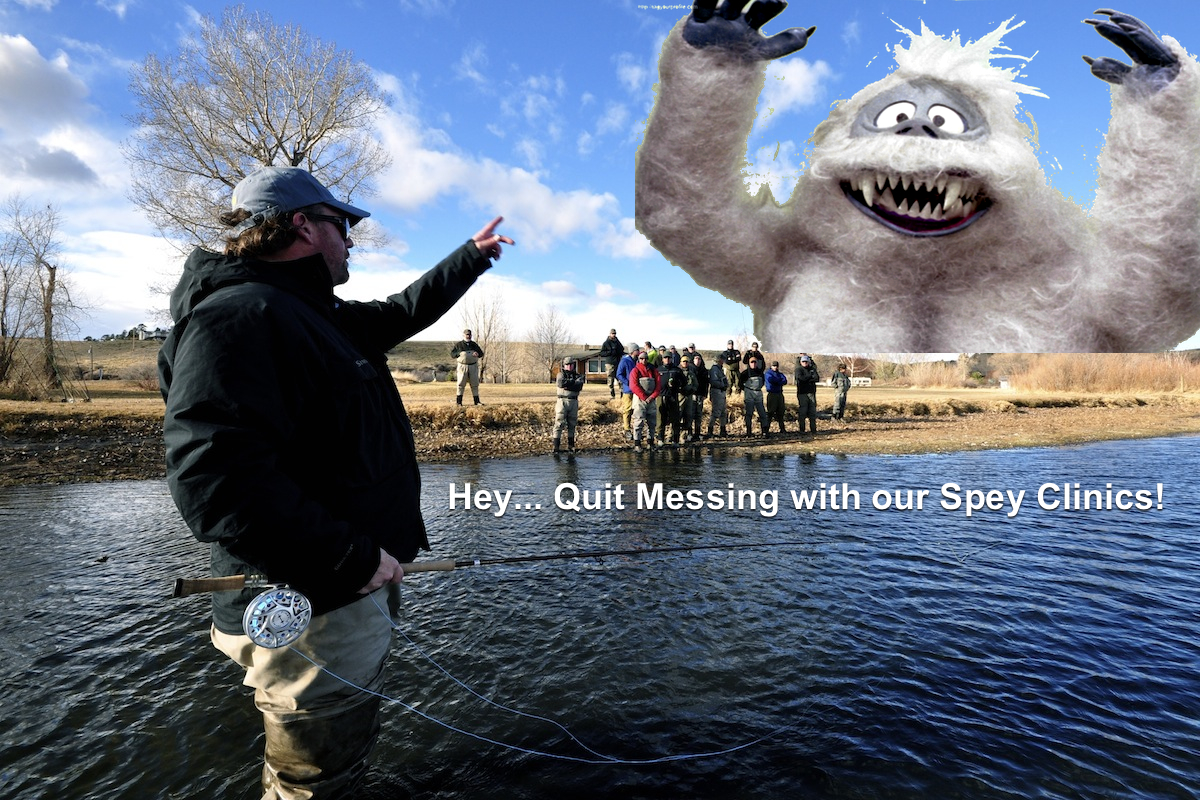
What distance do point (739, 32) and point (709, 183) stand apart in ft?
2.55

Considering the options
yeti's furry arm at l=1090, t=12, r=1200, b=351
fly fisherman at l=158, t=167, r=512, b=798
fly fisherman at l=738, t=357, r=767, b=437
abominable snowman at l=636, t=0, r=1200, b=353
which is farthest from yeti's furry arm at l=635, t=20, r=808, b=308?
fly fisherman at l=738, t=357, r=767, b=437

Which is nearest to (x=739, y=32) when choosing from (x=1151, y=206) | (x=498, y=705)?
(x=1151, y=206)

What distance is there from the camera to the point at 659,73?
11.1 ft

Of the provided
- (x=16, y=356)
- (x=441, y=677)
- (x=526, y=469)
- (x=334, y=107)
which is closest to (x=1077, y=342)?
(x=441, y=677)

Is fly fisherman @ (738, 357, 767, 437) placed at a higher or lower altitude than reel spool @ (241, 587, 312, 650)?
higher

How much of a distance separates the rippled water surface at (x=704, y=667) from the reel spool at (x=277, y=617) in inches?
49.4

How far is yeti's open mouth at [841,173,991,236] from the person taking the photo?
3.52 metres

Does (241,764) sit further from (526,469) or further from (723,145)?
(526,469)

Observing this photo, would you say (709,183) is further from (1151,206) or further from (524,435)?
(524,435)

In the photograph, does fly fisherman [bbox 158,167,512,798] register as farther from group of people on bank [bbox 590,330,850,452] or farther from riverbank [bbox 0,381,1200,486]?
riverbank [bbox 0,381,1200,486]

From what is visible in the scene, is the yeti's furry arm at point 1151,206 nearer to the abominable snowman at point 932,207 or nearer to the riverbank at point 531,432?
the abominable snowman at point 932,207

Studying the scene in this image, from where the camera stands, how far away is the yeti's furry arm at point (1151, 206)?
3.33 meters

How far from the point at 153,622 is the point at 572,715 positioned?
333cm

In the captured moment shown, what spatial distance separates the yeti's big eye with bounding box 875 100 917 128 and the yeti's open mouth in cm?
29
